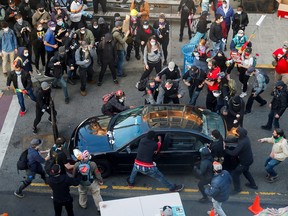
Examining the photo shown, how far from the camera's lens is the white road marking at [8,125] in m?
11.5

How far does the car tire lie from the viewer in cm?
1009

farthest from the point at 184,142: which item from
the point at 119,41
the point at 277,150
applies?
the point at 119,41

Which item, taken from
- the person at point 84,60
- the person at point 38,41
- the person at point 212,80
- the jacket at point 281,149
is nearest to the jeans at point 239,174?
the jacket at point 281,149

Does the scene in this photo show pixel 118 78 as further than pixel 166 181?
Yes

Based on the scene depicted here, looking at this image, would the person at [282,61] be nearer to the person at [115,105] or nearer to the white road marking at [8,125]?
the person at [115,105]

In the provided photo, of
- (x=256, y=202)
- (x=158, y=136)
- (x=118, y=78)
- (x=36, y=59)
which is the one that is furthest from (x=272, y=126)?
(x=36, y=59)

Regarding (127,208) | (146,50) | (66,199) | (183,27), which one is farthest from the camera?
(183,27)

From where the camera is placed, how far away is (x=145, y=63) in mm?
12898

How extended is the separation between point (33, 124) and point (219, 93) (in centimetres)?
496

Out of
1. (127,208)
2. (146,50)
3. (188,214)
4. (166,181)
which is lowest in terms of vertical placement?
(188,214)

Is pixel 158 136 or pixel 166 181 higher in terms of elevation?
pixel 158 136

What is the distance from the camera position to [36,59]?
14.0 m

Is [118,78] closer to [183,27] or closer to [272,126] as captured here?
[183,27]

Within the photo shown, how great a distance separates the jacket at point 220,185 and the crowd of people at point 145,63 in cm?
54
